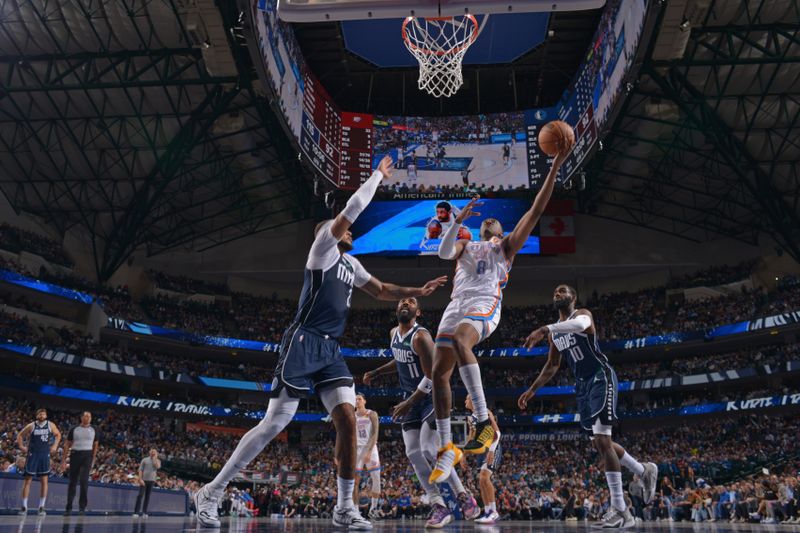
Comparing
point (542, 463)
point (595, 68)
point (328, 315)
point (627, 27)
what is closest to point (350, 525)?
point (328, 315)

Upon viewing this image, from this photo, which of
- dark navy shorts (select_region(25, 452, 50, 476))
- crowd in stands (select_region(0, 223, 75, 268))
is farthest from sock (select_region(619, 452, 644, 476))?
crowd in stands (select_region(0, 223, 75, 268))

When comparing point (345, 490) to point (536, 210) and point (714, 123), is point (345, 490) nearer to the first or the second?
point (536, 210)

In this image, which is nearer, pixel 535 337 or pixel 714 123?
pixel 535 337

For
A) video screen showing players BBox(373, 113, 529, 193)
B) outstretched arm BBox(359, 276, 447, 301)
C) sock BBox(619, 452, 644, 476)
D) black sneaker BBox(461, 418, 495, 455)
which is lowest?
sock BBox(619, 452, 644, 476)

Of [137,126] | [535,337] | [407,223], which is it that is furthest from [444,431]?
[137,126]

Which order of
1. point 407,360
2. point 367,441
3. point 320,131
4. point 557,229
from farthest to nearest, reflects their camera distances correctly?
point 557,229 → point 320,131 → point 367,441 → point 407,360

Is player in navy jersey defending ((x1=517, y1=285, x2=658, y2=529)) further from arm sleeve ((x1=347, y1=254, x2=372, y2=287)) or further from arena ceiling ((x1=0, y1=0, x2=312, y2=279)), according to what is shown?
arena ceiling ((x1=0, y1=0, x2=312, y2=279))

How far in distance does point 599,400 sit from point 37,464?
32.0 ft

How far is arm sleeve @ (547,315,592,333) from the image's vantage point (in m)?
7.20

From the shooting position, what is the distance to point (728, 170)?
3066 cm

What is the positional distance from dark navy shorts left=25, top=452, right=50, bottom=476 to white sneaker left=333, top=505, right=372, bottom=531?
8758 millimetres

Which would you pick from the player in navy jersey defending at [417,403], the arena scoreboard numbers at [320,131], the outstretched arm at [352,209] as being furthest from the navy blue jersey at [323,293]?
the arena scoreboard numbers at [320,131]

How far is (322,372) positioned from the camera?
5535 mm

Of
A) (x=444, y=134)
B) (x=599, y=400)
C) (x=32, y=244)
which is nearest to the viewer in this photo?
(x=599, y=400)
